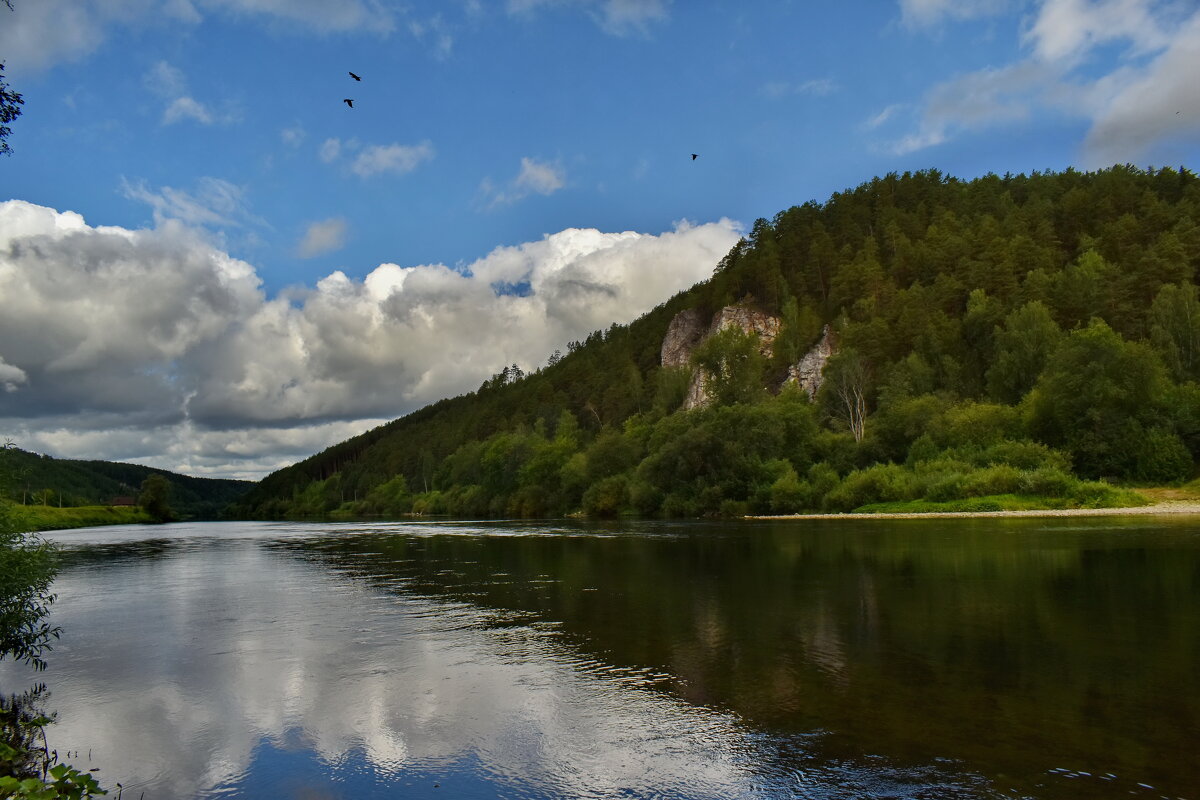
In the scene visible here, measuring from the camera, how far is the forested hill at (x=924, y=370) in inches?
2576

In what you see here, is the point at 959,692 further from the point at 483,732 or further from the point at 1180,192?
the point at 1180,192

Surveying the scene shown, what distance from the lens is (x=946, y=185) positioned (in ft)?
467

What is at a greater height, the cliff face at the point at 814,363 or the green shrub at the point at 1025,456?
the cliff face at the point at 814,363

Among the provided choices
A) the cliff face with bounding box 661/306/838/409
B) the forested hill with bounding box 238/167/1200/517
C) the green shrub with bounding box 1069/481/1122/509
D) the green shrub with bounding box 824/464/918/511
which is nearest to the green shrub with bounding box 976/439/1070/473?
the forested hill with bounding box 238/167/1200/517

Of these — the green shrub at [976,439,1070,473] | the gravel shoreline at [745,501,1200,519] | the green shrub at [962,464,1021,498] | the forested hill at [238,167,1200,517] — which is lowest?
the gravel shoreline at [745,501,1200,519]

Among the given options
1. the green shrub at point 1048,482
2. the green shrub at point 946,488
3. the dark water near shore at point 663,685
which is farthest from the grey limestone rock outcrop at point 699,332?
the dark water near shore at point 663,685

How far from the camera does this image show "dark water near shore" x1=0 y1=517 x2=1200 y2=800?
9.03 meters

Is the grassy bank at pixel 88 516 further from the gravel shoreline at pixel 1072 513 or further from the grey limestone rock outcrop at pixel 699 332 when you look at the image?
the gravel shoreline at pixel 1072 513

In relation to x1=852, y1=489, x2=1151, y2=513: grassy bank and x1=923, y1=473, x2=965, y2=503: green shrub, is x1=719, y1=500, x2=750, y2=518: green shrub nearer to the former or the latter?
x1=852, y1=489, x2=1151, y2=513: grassy bank

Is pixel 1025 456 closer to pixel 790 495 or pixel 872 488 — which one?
pixel 872 488

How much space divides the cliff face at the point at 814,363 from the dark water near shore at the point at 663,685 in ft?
290

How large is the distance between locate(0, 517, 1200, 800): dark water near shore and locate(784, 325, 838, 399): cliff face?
88.4m

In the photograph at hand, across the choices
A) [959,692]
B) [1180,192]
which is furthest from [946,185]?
[959,692]

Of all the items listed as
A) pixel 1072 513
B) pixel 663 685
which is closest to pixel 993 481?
pixel 1072 513
